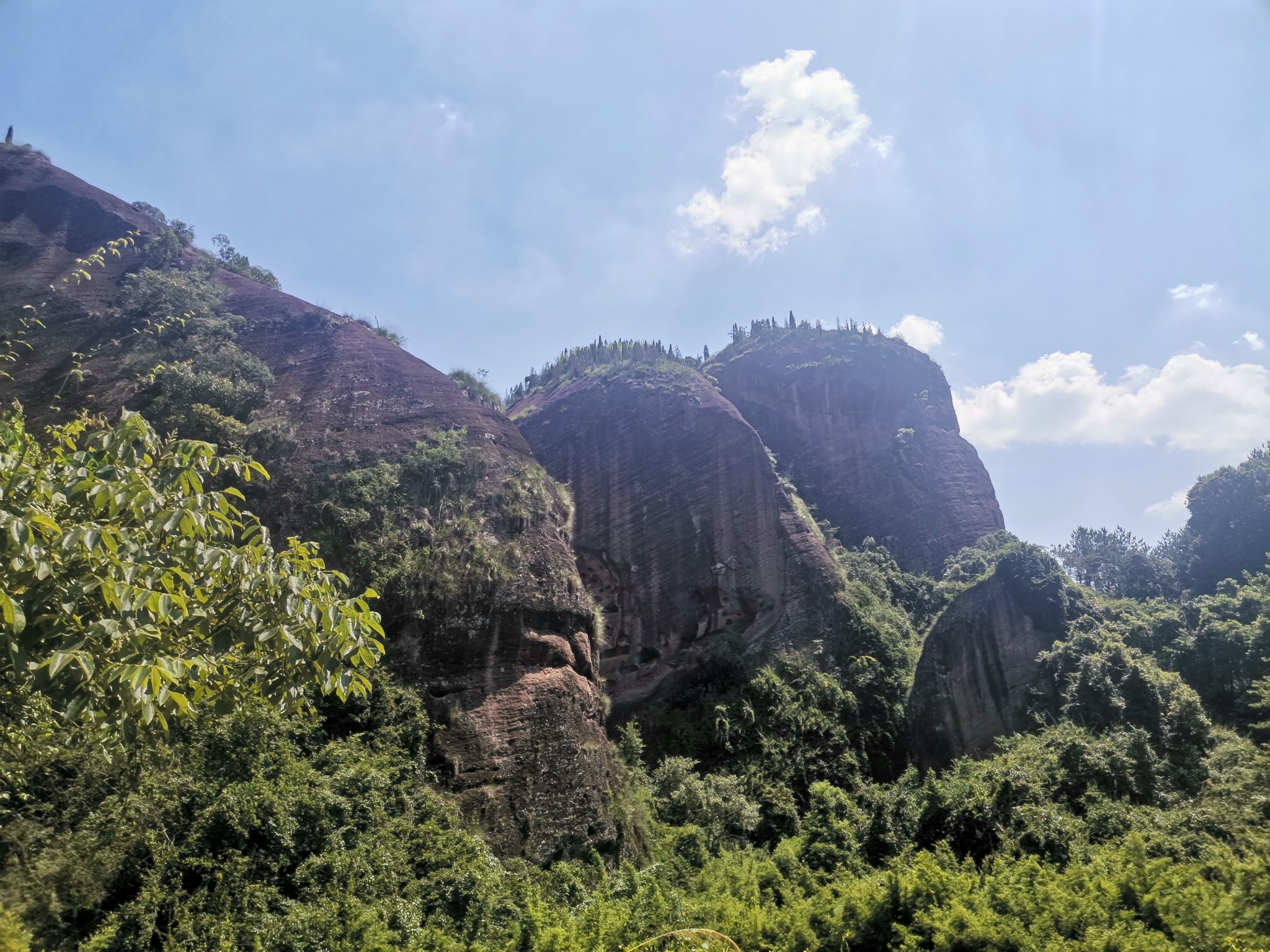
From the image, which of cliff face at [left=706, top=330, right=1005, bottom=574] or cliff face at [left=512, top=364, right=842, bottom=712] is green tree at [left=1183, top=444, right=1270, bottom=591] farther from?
cliff face at [left=512, top=364, right=842, bottom=712]

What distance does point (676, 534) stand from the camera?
32406 mm

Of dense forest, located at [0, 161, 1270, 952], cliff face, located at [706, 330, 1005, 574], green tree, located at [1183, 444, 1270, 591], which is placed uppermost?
cliff face, located at [706, 330, 1005, 574]

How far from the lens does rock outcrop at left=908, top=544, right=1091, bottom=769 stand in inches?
981

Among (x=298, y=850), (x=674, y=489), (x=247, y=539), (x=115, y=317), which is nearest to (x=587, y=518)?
(x=674, y=489)

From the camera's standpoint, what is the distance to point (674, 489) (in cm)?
3388

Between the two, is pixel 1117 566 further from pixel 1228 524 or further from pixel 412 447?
pixel 412 447

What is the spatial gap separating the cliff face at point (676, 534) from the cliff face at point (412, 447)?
536 centimetres

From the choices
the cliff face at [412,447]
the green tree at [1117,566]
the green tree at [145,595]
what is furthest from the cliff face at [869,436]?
the green tree at [145,595]

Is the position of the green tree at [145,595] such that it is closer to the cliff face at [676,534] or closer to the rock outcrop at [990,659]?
the cliff face at [676,534]

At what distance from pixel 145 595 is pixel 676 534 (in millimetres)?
29658

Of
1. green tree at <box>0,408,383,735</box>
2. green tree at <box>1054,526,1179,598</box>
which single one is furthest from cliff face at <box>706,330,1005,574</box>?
green tree at <box>0,408,383,735</box>

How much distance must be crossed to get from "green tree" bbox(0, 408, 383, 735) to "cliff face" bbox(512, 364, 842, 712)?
2415 cm

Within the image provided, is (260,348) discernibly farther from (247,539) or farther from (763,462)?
(247,539)

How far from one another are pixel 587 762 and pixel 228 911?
9.25 metres
